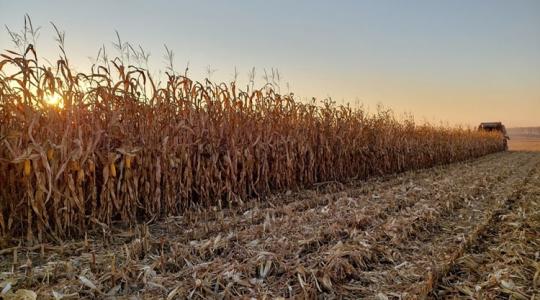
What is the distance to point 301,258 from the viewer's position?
2.78m

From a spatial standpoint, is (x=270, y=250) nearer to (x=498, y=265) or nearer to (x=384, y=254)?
(x=384, y=254)

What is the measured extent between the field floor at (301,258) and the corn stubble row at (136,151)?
1.26ft

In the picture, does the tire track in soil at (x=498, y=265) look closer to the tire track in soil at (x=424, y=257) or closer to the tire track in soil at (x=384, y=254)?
the tire track in soil at (x=424, y=257)

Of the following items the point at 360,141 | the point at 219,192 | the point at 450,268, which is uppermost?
the point at 360,141

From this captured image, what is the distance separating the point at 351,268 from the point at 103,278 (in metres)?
1.83

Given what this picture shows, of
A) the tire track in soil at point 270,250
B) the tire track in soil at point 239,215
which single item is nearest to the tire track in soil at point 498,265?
the tire track in soil at point 270,250

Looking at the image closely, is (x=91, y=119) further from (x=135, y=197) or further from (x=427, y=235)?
(x=427, y=235)

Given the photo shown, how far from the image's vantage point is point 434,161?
13.9 m

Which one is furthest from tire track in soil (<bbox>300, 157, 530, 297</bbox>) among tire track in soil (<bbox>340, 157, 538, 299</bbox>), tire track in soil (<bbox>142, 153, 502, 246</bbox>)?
tire track in soil (<bbox>142, 153, 502, 246</bbox>)

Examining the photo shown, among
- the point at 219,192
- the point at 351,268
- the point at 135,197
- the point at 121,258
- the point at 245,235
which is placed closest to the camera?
the point at 351,268

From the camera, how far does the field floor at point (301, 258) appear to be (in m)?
2.29

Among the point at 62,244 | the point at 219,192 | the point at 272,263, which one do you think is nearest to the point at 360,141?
the point at 219,192

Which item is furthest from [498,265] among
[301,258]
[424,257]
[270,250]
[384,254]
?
[270,250]

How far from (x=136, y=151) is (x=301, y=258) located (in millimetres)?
2301
